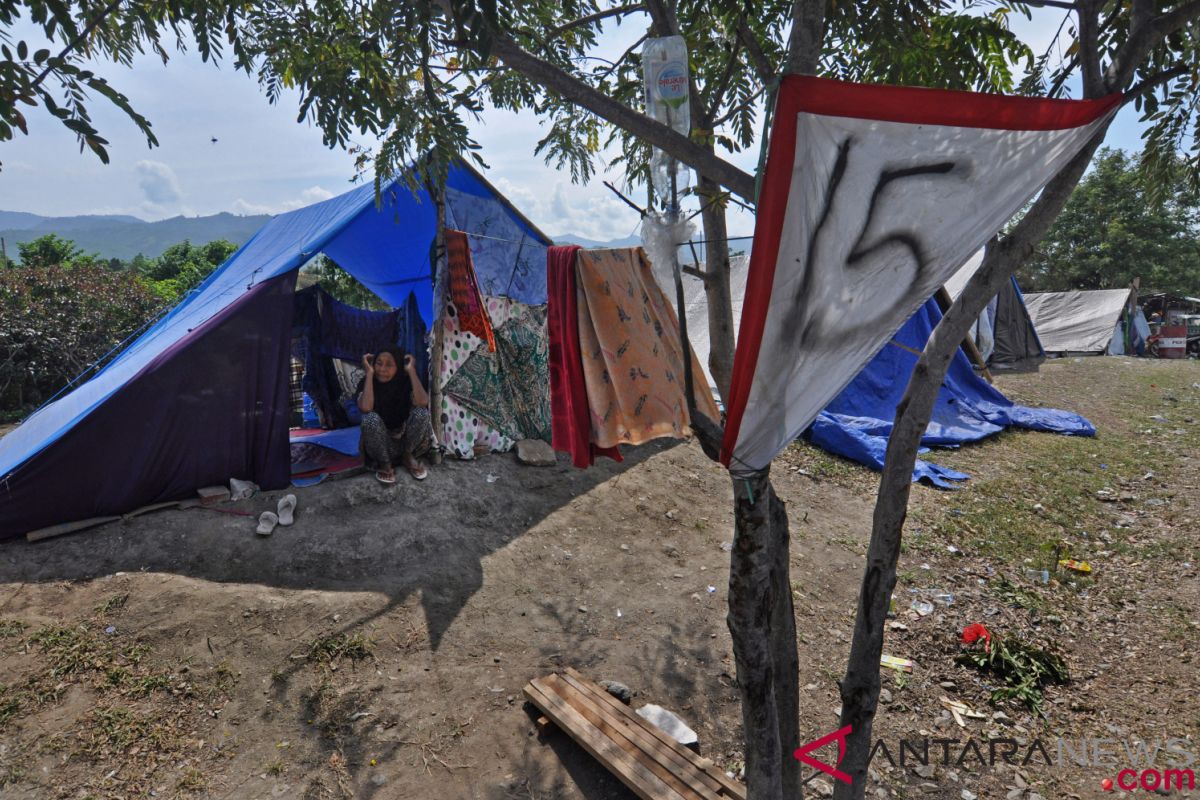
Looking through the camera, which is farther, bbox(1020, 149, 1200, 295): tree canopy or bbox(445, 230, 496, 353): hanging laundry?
bbox(1020, 149, 1200, 295): tree canopy

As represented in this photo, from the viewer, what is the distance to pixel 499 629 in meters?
3.68

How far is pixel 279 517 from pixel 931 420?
692cm

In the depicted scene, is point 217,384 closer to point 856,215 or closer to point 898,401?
point 856,215

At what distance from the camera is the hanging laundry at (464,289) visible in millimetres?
5281

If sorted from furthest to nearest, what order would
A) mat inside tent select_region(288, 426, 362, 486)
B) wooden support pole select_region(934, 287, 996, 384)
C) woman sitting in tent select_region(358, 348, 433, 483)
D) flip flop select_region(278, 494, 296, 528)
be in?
1. wooden support pole select_region(934, 287, 996, 384)
2. mat inside tent select_region(288, 426, 362, 486)
3. woman sitting in tent select_region(358, 348, 433, 483)
4. flip flop select_region(278, 494, 296, 528)

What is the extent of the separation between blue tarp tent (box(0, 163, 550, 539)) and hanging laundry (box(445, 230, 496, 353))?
31 centimetres

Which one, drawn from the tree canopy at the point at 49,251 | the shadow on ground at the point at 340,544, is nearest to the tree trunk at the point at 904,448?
the shadow on ground at the point at 340,544

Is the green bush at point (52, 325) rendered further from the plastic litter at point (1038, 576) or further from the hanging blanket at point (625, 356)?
the plastic litter at point (1038, 576)

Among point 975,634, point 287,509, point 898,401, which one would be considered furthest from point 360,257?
point 898,401

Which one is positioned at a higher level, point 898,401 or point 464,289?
point 464,289

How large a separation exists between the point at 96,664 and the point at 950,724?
13.3ft

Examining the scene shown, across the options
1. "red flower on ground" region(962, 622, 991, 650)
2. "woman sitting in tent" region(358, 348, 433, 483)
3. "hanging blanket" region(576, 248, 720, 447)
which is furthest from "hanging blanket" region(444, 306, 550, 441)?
"red flower on ground" region(962, 622, 991, 650)

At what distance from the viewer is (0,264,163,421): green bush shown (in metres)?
8.23

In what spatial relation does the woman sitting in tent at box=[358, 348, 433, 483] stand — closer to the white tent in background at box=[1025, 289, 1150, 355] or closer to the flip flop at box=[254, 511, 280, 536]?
the flip flop at box=[254, 511, 280, 536]
